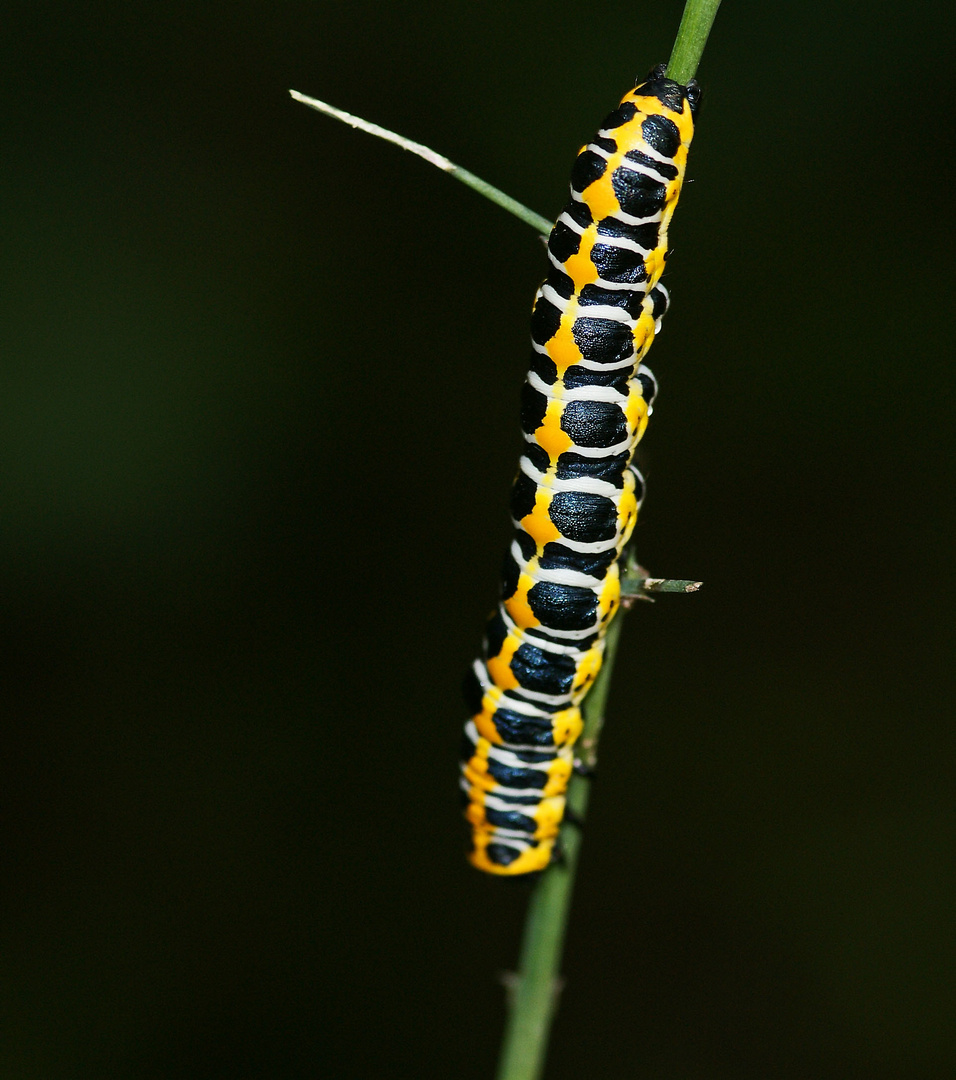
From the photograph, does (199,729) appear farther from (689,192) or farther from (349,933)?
(689,192)

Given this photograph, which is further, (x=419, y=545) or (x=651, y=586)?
(x=419, y=545)

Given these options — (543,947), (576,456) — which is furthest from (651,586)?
(543,947)

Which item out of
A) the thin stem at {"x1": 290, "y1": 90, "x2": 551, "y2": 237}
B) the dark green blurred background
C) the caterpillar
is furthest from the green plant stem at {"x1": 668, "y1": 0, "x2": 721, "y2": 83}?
the dark green blurred background

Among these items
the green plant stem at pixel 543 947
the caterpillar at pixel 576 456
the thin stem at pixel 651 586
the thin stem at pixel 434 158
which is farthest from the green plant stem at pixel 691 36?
the green plant stem at pixel 543 947

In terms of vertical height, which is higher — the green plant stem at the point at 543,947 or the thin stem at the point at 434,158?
the thin stem at the point at 434,158

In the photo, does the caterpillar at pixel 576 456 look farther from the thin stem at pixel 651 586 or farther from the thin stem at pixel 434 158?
the thin stem at pixel 434 158

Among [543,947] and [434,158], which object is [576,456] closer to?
[434,158]
